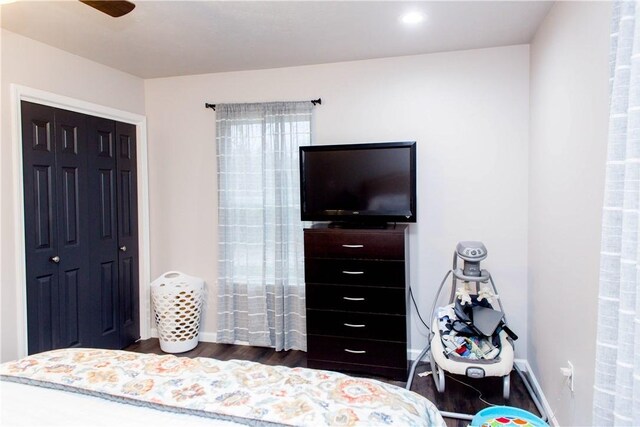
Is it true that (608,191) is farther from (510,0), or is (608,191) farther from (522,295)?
(522,295)

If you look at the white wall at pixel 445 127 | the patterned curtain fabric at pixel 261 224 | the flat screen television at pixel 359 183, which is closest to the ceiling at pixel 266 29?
the white wall at pixel 445 127

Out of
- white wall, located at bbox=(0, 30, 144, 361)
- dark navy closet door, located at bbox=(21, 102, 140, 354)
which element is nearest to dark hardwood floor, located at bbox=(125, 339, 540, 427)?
dark navy closet door, located at bbox=(21, 102, 140, 354)

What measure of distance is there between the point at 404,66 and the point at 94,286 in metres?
3.22

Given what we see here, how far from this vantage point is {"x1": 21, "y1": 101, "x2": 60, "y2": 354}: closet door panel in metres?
2.78

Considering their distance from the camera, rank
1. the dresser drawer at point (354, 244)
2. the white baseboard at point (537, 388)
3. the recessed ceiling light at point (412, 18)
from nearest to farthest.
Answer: the white baseboard at point (537, 388) → the recessed ceiling light at point (412, 18) → the dresser drawer at point (354, 244)

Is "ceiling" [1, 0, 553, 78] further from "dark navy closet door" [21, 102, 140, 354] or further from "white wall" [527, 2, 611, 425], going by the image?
"dark navy closet door" [21, 102, 140, 354]

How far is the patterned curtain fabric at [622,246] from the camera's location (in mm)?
1116

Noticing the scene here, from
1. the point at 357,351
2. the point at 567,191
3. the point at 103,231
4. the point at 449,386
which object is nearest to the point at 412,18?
the point at 567,191

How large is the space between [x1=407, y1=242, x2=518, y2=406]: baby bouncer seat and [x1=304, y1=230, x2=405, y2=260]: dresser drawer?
1.54 ft

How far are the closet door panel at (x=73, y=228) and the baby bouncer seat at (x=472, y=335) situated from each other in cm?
266

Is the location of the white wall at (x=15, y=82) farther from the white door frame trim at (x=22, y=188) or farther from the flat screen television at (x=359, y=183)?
the flat screen television at (x=359, y=183)

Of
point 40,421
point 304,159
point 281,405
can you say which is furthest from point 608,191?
point 304,159

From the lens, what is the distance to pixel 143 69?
3.60 metres

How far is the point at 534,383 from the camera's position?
2.82 m
